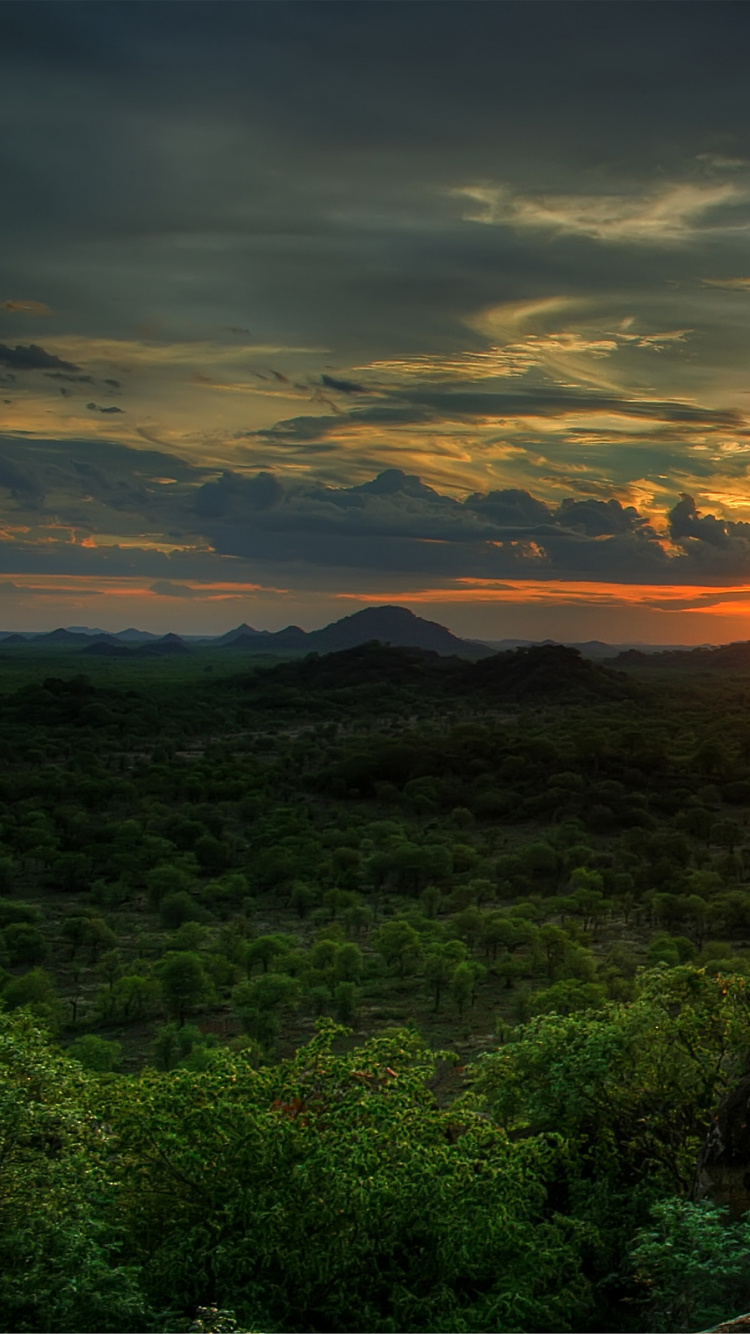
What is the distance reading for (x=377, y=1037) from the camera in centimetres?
2502

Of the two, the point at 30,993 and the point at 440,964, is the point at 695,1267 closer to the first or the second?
the point at 30,993

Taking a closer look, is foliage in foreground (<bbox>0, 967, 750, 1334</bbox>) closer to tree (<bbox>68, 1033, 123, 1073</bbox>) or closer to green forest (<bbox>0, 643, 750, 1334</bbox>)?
green forest (<bbox>0, 643, 750, 1334</bbox>)

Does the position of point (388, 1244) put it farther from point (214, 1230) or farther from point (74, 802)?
point (74, 802)

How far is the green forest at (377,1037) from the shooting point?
17953 millimetres

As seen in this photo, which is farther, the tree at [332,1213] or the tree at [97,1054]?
the tree at [97,1054]

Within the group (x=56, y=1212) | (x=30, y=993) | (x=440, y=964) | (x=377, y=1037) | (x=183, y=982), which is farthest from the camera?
(x=440, y=964)

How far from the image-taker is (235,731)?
19988cm

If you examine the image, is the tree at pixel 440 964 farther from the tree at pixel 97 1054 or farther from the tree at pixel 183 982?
the tree at pixel 97 1054

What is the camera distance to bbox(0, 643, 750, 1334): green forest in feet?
58.9

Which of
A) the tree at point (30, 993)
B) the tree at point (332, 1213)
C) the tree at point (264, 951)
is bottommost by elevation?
the tree at point (264, 951)

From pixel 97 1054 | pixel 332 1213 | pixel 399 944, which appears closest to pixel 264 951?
pixel 399 944

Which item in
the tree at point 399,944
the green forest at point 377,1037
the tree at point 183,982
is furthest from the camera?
the tree at point 399,944

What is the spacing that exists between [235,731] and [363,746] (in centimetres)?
5479

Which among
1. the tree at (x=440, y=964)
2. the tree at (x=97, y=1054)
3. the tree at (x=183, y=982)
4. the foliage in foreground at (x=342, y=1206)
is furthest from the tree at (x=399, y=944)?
the foliage in foreground at (x=342, y=1206)
